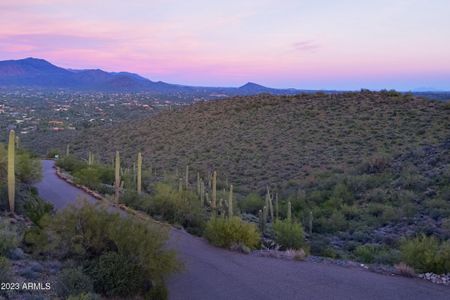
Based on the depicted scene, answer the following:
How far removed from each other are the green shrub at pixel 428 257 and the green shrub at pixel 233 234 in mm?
4576

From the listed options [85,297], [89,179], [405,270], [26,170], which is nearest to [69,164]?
[89,179]

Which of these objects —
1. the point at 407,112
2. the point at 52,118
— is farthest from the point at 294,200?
the point at 52,118

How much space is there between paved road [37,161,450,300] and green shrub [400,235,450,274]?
0.76 metres

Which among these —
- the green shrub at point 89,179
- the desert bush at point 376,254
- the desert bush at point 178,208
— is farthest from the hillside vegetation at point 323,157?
the desert bush at point 178,208

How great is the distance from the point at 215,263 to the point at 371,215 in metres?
12.2

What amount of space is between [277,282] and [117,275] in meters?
3.97

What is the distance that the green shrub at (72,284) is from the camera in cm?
918

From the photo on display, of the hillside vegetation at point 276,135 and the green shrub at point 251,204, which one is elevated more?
the hillside vegetation at point 276,135

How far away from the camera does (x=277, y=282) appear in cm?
1221

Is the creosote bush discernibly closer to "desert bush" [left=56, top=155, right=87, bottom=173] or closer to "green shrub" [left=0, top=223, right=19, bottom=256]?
"green shrub" [left=0, top=223, right=19, bottom=256]

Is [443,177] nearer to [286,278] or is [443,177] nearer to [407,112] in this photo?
[286,278]

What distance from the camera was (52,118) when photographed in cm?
9244

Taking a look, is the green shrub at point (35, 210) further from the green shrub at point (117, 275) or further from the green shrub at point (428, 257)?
the green shrub at point (428, 257)

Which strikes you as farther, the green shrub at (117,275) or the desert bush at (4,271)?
the green shrub at (117,275)
